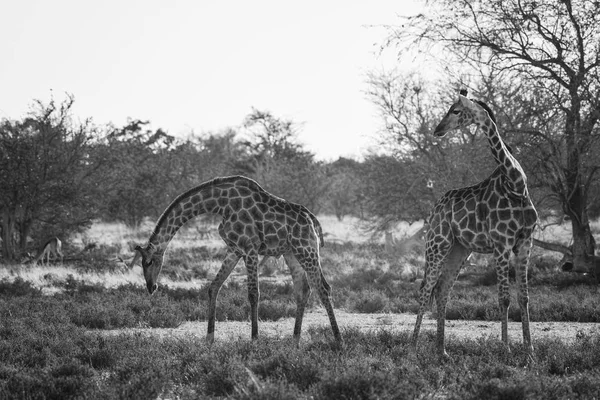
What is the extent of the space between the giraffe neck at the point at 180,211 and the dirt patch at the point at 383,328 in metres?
1.61

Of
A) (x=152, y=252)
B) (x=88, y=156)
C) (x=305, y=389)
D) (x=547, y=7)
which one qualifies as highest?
(x=547, y=7)

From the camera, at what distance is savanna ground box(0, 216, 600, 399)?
7.77 m

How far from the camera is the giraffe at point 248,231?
10.6 metres

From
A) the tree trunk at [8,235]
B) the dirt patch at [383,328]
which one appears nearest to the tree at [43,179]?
the tree trunk at [8,235]

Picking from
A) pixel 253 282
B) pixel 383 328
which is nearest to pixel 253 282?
pixel 253 282

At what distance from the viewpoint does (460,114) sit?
33.2 ft

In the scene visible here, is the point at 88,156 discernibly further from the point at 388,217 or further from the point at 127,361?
the point at 127,361

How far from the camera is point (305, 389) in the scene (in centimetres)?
782

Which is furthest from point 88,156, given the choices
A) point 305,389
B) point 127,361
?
point 305,389

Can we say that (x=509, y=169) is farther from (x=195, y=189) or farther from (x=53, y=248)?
(x=53, y=248)

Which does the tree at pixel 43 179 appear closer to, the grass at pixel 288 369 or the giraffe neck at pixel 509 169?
the grass at pixel 288 369

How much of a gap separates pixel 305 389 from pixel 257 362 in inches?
37.3

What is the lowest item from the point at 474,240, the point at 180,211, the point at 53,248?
the point at 474,240

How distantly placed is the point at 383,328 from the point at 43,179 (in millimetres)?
14302
